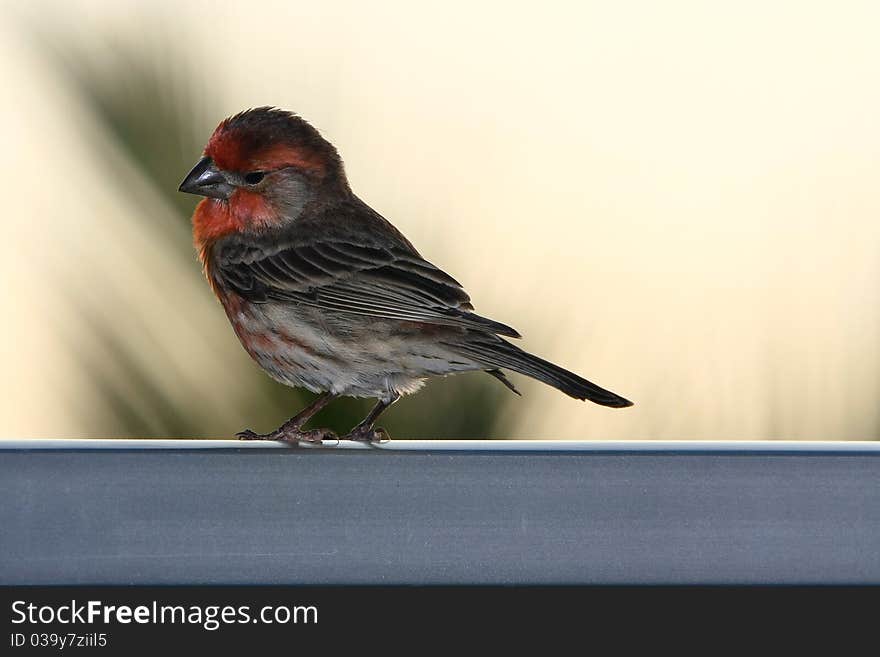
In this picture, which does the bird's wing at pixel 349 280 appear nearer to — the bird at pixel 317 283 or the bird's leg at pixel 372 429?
the bird at pixel 317 283

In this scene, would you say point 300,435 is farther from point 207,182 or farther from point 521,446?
point 521,446

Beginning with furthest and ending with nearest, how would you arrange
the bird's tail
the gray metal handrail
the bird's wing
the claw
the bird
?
the bird's wing, the bird, the claw, the bird's tail, the gray metal handrail

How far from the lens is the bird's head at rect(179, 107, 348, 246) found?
2.59m

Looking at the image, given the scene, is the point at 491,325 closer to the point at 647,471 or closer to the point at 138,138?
the point at 138,138

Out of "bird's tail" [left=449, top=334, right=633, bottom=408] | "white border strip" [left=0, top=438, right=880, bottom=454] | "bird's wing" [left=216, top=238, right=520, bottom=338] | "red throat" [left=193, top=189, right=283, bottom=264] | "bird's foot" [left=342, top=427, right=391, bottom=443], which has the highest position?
"red throat" [left=193, top=189, right=283, bottom=264]

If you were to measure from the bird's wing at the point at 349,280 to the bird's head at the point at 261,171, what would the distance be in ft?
0.26

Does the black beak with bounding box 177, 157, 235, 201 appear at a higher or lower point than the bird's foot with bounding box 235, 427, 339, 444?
higher

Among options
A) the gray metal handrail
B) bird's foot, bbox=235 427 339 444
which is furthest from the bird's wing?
the gray metal handrail

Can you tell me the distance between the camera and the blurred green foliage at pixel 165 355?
232 centimetres

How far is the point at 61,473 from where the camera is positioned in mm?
1352

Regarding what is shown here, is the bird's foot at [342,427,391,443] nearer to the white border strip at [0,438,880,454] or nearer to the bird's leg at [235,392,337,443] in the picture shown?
the bird's leg at [235,392,337,443]
